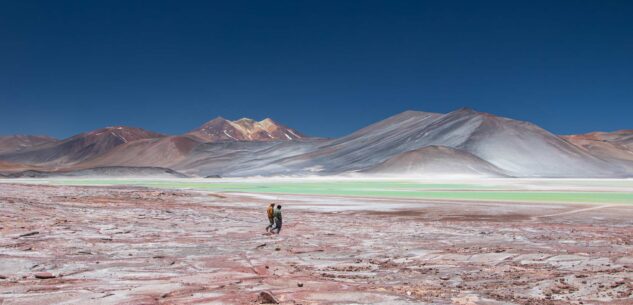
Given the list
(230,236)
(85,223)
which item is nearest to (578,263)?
(230,236)

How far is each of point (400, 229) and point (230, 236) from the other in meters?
5.99

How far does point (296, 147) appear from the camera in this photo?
6954 inches

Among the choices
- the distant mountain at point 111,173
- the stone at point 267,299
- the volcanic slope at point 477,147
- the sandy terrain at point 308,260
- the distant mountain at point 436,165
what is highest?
the volcanic slope at point 477,147

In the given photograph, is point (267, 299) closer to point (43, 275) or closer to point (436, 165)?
point (43, 275)

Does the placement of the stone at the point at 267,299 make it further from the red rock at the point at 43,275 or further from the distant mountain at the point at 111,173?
the distant mountain at the point at 111,173

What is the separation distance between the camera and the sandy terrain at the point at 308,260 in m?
9.27

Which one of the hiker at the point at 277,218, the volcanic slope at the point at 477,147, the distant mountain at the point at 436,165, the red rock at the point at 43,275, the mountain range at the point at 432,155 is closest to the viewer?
the red rock at the point at 43,275

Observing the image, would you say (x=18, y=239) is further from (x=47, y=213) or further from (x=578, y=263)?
(x=578, y=263)

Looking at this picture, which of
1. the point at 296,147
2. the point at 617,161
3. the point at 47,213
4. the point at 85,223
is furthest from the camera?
the point at 296,147

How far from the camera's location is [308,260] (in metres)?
13.2

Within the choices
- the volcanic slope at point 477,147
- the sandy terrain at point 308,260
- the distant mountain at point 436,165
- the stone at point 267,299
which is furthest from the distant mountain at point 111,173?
the stone at point 267,299

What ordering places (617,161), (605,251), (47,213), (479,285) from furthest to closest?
(617,161) → (47,213) → (605,251) → (479,285)

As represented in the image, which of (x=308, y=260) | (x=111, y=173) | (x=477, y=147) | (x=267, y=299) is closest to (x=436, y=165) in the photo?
(x=477, y=147)

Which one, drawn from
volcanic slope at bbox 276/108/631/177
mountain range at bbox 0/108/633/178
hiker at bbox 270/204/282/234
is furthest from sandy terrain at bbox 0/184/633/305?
volcanic slope at bbox 276/108/631/177
